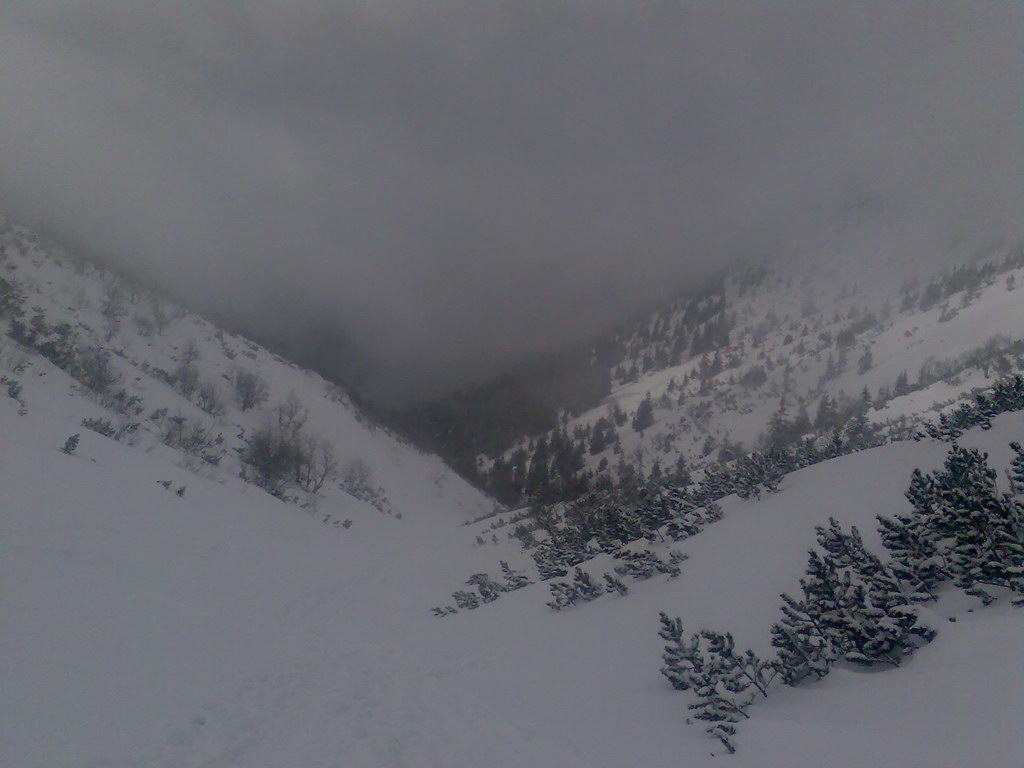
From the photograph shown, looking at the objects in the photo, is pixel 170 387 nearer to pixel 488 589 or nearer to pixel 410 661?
pixel 488 589

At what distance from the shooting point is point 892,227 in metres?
132

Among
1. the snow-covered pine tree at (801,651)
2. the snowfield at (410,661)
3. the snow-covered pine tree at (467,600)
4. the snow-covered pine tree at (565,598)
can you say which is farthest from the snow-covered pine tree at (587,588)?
the snow-covered pine tree at (801,651)

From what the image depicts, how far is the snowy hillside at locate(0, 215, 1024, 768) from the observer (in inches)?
153

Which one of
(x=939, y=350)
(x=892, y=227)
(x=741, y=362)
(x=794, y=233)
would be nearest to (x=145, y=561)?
(x=939, y=350)

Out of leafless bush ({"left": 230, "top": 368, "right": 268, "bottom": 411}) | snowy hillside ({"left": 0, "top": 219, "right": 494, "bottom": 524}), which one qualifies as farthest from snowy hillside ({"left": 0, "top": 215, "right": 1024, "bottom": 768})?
leafless bush ({"left": 230, "top": 368, "right": 268, "bottom": 411})

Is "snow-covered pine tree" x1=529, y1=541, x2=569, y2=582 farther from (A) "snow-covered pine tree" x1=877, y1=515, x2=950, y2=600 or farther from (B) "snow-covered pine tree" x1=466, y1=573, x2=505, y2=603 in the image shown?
(A) "snow-covered pine tree" x1=877, y1=515, x2=950, y2=600

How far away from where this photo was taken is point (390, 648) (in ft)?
30.5

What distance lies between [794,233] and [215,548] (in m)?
192

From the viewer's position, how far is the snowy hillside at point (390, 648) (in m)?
3.89

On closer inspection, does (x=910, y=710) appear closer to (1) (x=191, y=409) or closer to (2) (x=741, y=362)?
(1) (x=191, y=409)

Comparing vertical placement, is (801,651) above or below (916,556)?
below

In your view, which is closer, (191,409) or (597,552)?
(597,552)

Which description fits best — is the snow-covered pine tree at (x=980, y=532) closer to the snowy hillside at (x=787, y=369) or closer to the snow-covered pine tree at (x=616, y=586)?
the snow-covered pine tree at (x=616, y=586)

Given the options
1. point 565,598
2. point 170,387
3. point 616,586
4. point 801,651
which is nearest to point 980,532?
point 801,651
